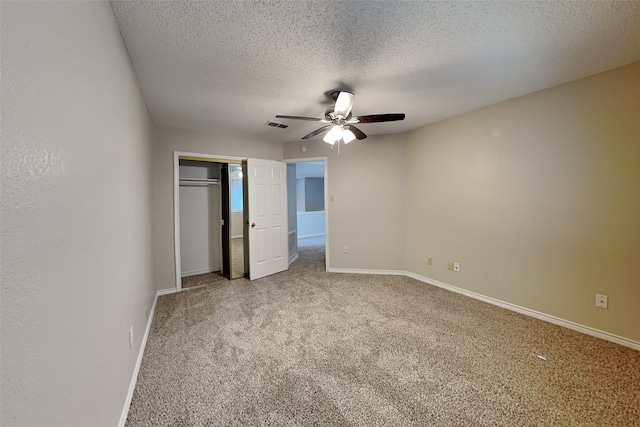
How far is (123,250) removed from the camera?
5.18ft

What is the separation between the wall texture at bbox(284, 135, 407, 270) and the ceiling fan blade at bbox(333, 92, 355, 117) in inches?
67.4

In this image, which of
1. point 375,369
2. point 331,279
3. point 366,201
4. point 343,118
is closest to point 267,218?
point 331,279

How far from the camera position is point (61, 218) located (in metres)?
0.82

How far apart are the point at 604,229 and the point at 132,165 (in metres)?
4.09

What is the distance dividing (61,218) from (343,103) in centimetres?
216

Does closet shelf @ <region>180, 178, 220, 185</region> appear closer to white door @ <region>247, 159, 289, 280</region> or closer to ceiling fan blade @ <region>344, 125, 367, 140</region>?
white door @ <region>247, 159, 289, 280</region>

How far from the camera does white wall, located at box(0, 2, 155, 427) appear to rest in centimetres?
58

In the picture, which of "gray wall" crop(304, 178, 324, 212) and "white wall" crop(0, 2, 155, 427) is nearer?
"white wall" crop(0, 2, 155, 427)

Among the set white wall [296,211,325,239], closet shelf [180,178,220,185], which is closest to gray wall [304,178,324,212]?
white wall [296,211,325,239]

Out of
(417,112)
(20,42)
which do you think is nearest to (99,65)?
(20,42)

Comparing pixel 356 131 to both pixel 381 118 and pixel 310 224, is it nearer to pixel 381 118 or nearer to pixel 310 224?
pixel 381 118

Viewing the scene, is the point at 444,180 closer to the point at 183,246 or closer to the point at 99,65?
the point at 99,65

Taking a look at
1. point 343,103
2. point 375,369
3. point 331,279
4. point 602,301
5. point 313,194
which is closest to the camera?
point 375,369

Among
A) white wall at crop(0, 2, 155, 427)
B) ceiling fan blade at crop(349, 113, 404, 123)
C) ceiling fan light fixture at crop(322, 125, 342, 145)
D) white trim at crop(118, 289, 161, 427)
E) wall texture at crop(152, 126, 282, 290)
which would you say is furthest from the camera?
wall texture at crop(152, 126, 282, 290)
